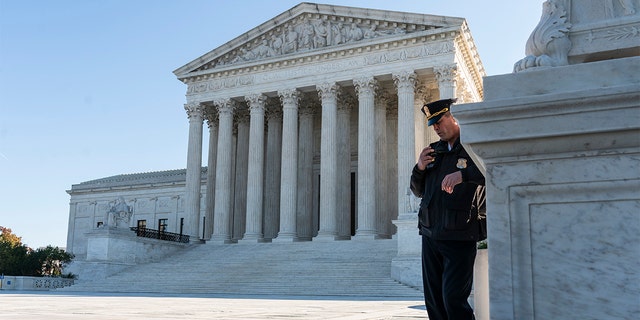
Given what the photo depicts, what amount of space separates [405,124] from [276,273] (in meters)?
11.6

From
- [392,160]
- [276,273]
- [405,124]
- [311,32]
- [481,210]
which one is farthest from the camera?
[392,160]

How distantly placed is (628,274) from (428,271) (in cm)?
179

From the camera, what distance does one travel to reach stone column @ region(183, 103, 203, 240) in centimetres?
4094

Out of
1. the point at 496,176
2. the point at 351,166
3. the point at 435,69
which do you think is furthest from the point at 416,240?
the point at 496,176

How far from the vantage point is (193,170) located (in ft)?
138

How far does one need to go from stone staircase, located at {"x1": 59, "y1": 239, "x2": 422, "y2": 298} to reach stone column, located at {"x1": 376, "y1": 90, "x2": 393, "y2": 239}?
4.45m

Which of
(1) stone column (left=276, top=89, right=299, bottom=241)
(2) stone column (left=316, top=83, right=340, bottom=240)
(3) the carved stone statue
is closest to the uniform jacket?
(2) stone column (left=316, top=83, right=340, bottom=240)

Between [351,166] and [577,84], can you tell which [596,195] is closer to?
[577,84]

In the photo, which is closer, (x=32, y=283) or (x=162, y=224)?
(x=32, y=283)

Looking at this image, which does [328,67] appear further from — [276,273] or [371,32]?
[276,273]

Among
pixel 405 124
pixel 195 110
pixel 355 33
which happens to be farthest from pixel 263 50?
pixel 405 124

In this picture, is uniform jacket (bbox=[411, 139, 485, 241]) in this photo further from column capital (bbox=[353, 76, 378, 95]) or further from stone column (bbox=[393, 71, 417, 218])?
column capital (bbox=[353, 76, 378, 95])

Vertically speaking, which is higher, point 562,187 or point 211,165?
point 211,165

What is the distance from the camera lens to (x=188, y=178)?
42281mm
